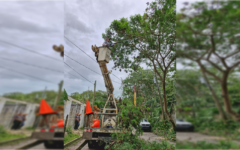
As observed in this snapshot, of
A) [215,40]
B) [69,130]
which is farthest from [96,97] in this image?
[215,40]

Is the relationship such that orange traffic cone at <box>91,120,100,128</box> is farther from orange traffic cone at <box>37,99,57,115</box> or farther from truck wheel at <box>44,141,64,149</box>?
orange traffic cone at <box>37,99,57,115</box>

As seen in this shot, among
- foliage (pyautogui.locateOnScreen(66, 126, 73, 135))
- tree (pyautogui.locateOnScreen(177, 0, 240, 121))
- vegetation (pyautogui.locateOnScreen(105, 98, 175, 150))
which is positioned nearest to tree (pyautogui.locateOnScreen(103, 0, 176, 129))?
vegetation (pyautogui.locateOnScreen(105, 98, 175, 150))

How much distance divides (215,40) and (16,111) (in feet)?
2.96

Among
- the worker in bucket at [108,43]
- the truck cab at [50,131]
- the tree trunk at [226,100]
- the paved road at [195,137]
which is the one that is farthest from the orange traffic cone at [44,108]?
the worker in bucket at [108,43]

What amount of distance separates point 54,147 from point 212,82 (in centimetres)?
78

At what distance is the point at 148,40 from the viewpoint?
321 centimetres

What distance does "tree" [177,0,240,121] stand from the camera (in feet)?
1.69

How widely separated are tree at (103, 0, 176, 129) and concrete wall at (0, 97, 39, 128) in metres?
2.65

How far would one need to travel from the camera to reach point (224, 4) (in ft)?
1.81

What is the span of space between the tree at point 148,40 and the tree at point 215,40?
243 centimetres

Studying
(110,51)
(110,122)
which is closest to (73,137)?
(110,122)

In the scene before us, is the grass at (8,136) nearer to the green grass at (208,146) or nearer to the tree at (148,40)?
the green grass at (208,146)

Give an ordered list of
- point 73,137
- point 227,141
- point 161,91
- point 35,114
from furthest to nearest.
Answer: point 161,91 < point 73,137 < point 35,114 < point 227,141

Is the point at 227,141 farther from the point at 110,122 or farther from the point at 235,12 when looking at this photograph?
the point at 110,122
